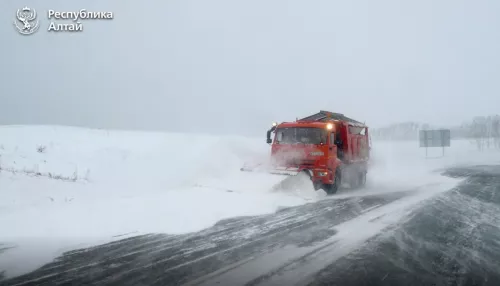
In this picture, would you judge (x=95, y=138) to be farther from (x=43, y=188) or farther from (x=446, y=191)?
(x=446, y=191)

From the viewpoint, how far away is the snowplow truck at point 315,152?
13.0 m

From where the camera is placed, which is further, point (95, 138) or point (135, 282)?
point (95, 138)

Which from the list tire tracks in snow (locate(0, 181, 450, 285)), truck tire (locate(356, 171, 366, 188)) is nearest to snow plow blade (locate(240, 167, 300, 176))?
tire tracks in snow (locate(0, 181, 450, 285))

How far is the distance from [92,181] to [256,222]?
6828 millimetres

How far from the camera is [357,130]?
17.1 m

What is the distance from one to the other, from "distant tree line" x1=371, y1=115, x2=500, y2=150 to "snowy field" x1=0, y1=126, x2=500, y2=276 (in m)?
36.5

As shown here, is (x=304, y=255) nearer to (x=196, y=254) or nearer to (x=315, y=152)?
(x=196, y=254)

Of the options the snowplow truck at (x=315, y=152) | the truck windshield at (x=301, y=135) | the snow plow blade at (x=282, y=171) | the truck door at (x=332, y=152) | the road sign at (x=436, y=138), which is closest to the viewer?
the snow plow blade at (x=282, y=171)

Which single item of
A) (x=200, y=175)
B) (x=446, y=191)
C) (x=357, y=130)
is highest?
(x=357, y=130)

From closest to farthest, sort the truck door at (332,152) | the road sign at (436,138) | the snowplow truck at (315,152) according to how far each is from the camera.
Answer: the snowplow truck at (315,152), the truck door at (332,152), the road sign at (436,138)

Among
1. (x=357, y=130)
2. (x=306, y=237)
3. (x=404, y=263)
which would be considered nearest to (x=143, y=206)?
(x=306, y=237)


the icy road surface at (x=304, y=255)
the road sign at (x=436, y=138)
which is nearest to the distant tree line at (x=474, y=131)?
the road sign at (x=436, y=138)

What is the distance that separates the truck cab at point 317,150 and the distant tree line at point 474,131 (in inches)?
1331

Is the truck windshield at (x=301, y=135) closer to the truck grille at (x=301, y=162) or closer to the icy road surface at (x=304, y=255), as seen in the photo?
the truck grille at (x=301, y=162)
